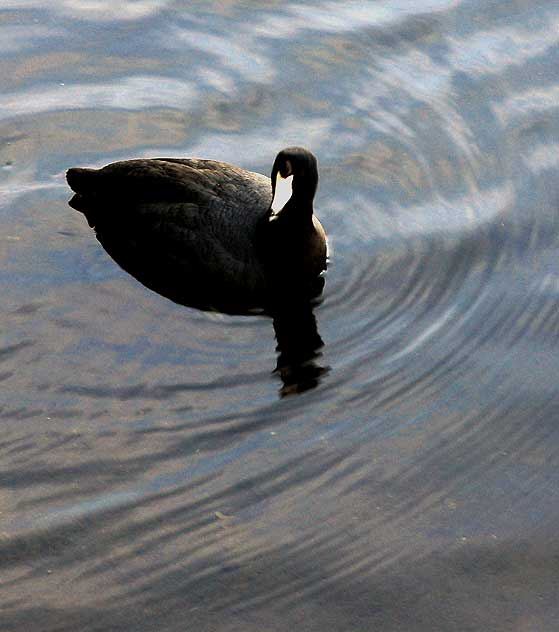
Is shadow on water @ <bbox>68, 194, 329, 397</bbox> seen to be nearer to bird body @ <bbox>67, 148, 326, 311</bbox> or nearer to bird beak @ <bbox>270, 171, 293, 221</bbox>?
bird body @ <bbox>67, 148, 326, 311</bbox>

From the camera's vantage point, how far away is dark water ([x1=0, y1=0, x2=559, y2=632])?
210 inches

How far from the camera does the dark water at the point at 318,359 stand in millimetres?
5344

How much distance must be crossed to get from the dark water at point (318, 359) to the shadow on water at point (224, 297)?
9 centimetres

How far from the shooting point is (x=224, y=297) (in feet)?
24.3

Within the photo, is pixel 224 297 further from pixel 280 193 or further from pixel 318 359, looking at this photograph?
pixel 318 359

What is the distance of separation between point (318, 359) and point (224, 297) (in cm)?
85

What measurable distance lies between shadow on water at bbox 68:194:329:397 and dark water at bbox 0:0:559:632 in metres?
0.09

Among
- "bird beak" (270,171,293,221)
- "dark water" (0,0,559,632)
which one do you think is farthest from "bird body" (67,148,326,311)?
"dark water" (0,0,559,632)

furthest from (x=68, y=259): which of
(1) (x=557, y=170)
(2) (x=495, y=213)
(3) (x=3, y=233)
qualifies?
(1) (x=557, y=170)

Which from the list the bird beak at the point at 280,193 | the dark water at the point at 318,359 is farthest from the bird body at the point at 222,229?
the dark water at the point at 318,359

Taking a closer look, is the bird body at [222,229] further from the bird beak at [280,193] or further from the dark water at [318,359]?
the dark water at [318,359]

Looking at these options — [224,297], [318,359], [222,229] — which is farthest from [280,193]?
[318,359]

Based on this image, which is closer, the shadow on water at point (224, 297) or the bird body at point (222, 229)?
the shadow on water at point (224, 297)

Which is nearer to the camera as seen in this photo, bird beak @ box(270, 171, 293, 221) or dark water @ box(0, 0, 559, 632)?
dark water @ box(0, 0, 559, 632)
